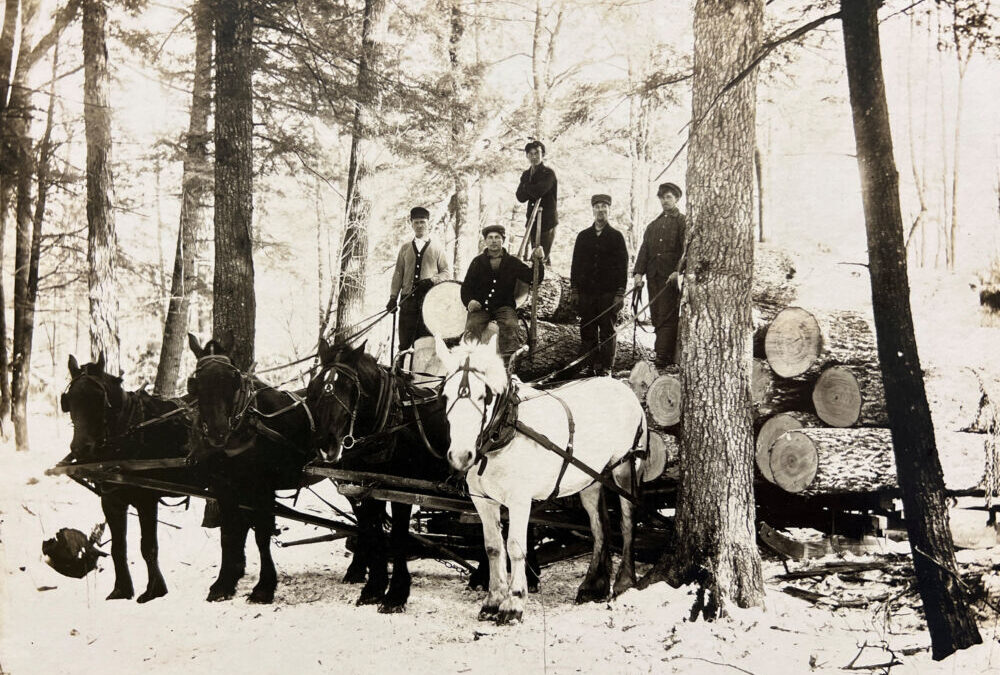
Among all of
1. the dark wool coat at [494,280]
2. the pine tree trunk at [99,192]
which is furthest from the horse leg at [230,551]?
the dark wool coat at [494,280]

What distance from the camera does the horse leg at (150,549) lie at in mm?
4691

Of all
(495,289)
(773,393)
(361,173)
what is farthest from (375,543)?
(361,173)

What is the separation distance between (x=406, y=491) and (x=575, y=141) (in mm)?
3602

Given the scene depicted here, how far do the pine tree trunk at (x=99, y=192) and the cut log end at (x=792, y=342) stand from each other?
499cm

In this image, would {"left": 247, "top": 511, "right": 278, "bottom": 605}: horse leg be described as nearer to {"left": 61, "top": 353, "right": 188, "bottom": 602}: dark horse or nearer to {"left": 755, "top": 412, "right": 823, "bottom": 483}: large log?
{"left": 61, "top": 353, "right": 188, "bottom": 602}: dark horse

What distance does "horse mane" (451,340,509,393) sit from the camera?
4.36 meters

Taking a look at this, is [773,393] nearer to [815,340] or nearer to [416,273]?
[815,340]

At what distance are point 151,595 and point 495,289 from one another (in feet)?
11.6

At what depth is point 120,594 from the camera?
15.0ft

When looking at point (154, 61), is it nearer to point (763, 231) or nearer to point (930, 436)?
point (763, 231)

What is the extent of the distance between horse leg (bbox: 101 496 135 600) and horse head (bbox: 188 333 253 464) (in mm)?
624

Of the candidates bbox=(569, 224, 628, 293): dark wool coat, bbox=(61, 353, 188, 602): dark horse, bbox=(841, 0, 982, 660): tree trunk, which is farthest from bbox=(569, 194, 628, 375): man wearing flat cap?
bbox=(61, 353, 188, 602): dark horse

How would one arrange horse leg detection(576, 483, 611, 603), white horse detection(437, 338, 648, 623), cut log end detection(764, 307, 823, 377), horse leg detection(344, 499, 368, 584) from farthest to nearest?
horse leg detection(344, 499, 368, 584), horse leg detection(576, 483, 611, 603), cut log end detection(764, 307, 823, 377), white horse detection(437, 338, 648, 623)

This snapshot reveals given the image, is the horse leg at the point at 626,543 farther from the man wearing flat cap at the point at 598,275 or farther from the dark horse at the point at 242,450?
the dark horse at the point at 242,450
